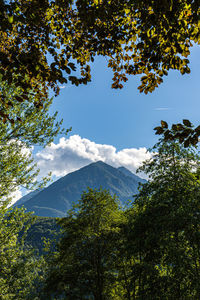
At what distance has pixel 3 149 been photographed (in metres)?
8.55

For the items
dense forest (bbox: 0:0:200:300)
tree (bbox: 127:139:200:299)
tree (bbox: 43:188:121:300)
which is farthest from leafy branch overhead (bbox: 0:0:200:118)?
tree (bbox: 43:188:121:300)

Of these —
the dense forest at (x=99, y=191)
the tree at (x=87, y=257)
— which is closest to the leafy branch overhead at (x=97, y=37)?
the dense forest at (x=99, y=191)

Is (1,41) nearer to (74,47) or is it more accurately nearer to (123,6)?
(74,47)

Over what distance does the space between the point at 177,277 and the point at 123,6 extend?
10921 mm

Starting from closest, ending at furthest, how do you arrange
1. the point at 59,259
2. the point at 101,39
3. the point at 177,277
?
1. the point at 101,39
2. the point at 177,277
3. the point at 59,259

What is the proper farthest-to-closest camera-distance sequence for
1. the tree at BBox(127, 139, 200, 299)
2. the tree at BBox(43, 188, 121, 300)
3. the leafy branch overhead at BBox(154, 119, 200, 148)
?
the tree at BBox(43, 188, 121, 300) → the tree at BBox(127, 139, 200, 299) → the leafy branch overhead at BBox(154, 119, 200, 148)

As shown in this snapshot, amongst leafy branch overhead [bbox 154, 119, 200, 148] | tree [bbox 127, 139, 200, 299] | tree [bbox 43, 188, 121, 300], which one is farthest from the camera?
tree [bbox 43, 188, 121, 300]

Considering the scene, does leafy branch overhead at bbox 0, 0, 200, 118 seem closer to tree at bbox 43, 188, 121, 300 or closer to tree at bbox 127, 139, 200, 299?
tree at bbox 127, 139, 200, 299

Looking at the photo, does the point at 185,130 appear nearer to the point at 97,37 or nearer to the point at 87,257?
the point at 97,37

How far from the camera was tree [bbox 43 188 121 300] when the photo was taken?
14.0 m

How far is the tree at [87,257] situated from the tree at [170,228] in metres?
3.91

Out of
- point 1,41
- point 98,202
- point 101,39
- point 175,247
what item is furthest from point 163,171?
point 1,41

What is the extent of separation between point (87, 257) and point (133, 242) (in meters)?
6.50

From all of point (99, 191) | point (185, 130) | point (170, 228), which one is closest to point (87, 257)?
point (99, 191)
